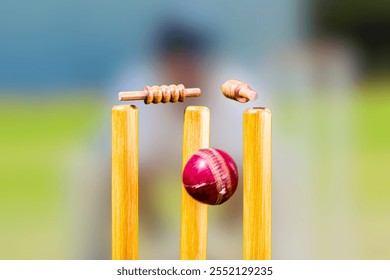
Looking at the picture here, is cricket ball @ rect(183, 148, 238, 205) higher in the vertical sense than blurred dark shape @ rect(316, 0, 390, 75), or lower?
lower

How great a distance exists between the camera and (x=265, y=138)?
1180mm

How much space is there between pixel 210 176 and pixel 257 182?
114mm

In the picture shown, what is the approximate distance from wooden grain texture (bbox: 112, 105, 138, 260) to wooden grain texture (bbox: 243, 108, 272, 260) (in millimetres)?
234

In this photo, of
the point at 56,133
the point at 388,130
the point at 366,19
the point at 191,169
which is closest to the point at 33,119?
the point at 56,133

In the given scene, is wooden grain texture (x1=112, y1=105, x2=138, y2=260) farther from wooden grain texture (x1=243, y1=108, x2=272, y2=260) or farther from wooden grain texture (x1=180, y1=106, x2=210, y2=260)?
wooden grain texture (x1=243, y1=108, x2=272, y2=260)

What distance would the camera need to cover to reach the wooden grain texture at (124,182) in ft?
3.98

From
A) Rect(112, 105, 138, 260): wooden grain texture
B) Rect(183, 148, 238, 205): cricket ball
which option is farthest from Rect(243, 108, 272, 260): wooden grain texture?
Rect(112, 105, 138, 260): wooden grain texture

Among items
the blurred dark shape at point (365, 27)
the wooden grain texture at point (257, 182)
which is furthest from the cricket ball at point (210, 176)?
the blurred dark shape at point (365, 27)

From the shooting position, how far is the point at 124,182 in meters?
1.23

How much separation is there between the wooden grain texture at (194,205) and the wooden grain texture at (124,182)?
105 millimetres

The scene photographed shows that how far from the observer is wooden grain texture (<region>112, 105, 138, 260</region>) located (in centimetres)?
121

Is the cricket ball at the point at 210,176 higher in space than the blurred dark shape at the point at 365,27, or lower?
lower

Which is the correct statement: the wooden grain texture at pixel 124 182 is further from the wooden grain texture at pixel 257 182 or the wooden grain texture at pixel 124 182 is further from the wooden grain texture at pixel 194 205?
the wooden grain texture at pixel 257 182

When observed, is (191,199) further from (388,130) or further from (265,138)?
(388,130)
